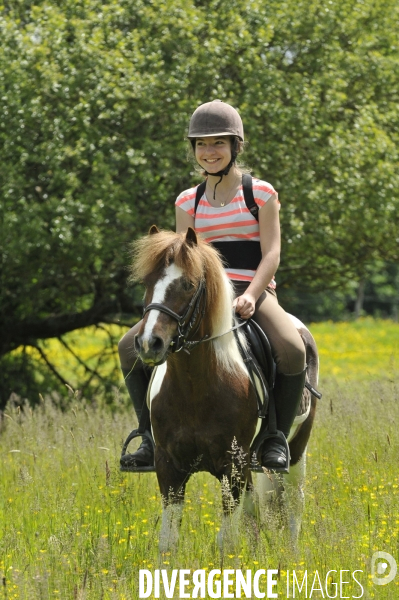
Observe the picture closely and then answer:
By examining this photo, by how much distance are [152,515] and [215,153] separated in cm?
238

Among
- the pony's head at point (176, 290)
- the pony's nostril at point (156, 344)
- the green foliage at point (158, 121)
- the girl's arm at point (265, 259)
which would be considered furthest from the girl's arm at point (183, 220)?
the green foliage at point (158, 121)

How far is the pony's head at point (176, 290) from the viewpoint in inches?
163

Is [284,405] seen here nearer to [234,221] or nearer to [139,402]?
[139,402]

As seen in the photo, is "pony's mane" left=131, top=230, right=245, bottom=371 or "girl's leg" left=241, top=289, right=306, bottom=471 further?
"girl's leg" left=241, top=289, right=306, bottom=471

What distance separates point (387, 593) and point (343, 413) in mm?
3750

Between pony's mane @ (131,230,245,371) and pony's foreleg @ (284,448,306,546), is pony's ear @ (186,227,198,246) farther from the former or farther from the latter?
pony's foreleg @ (284,448,306,546)

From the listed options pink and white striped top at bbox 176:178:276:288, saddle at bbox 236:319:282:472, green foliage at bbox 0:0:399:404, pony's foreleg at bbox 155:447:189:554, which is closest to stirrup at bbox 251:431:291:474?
saddle at bbox 236:319:282:472

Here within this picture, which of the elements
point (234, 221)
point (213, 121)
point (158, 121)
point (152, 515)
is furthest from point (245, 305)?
point (158, 121)

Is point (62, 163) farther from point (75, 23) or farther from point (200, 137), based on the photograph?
point (200, 137)

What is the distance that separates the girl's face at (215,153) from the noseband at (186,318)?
0.92 metres

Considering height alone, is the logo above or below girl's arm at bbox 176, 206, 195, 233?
below

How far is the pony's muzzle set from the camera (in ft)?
13.3

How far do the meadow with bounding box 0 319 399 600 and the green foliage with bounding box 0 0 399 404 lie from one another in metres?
2.70

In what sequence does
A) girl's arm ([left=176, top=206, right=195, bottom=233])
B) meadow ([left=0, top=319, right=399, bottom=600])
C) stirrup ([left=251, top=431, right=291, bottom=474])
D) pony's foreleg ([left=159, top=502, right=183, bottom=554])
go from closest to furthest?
1. meadow ([left=0, top=319, right=399, bottom=600])
2. pony's foreleg ([left=159, top=502, right=183, bottom=554])
3. stirrup ([left=251, top=431, right=291, bottom=474])
4. girl's arm ([left=176, top=206, right=195, bottom=233])
